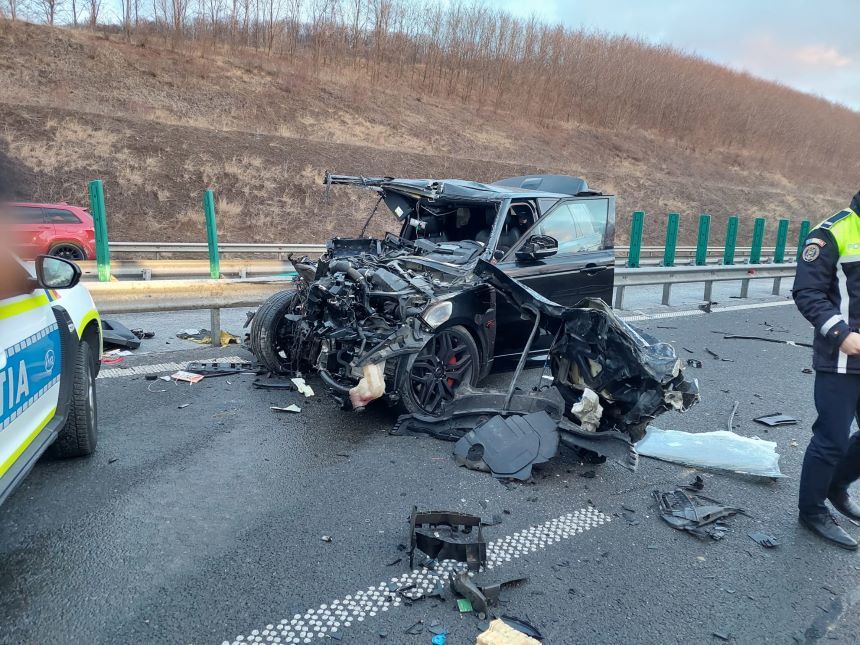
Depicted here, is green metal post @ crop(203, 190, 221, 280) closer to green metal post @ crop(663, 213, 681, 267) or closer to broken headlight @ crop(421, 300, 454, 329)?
broken headlight @ crop(421, 300, 454, 329)

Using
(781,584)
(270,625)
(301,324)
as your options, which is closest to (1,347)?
(270,625)

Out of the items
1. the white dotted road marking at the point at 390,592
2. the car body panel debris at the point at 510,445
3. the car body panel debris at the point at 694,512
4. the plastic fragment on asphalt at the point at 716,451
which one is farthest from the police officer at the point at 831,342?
the car body panel debris at the point at 510,445

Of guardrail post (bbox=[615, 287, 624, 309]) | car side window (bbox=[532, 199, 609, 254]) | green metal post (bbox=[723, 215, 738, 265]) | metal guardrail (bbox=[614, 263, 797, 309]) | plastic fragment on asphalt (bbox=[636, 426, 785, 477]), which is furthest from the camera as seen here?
green metal post (bbox=[723, 215, 738, 265])

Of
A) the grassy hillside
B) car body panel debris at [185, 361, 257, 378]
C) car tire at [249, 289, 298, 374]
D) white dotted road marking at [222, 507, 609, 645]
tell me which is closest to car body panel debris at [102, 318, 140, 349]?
car body panel debris at [185, 361, 257, 378]

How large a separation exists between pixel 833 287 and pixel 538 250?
8.47ft

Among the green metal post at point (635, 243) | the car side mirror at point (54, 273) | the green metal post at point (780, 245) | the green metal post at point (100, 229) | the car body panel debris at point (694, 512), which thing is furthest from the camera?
the green metal post at point (780, 245)

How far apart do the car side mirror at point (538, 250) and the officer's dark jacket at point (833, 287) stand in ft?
8.00

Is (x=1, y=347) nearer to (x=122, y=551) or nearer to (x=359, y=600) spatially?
(x=122, y=551)

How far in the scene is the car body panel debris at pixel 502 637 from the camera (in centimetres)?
230

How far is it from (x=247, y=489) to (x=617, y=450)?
2.34m

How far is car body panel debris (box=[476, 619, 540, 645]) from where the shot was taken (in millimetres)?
2297

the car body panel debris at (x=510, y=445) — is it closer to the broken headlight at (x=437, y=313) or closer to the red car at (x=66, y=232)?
the broken headlight at (x=437, y=313)

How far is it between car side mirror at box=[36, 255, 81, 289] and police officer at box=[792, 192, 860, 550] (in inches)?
147

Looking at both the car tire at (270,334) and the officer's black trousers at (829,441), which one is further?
the car tire at (270,334)
